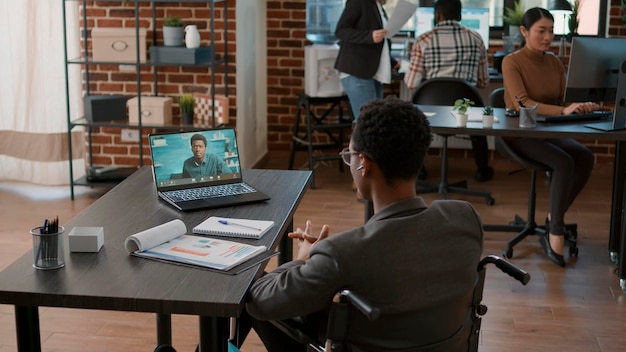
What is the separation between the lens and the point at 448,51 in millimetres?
5660

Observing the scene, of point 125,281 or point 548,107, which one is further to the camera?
point 548,107

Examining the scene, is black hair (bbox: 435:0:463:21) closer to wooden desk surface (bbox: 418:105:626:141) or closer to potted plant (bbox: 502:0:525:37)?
potted plant (bbox: 502:0:525:37)

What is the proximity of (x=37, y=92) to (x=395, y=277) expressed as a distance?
439 cm

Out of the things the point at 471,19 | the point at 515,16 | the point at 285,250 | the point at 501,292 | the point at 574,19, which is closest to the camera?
the point at 285,250

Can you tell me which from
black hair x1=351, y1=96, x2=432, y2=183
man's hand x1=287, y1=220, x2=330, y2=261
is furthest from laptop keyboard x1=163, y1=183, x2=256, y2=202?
black hair x1=351, y1=96, x2=432, y2=183

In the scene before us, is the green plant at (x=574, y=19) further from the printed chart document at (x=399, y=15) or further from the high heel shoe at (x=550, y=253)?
the high heel shoe at (x=550, y=253)

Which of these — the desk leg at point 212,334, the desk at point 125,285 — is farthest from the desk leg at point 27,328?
the desk leg at point 212,334

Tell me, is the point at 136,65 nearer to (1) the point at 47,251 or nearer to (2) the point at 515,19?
(2) the point at 515,19

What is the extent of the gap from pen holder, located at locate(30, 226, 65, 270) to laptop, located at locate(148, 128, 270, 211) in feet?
1.98

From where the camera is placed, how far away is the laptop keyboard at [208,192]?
2.89 m

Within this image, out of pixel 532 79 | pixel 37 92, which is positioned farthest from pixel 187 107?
pixel 532 79

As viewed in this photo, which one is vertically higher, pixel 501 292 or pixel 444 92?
pixel 444 92

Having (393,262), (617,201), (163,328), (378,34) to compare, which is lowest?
(163,328)

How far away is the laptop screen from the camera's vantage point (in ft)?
9.60
